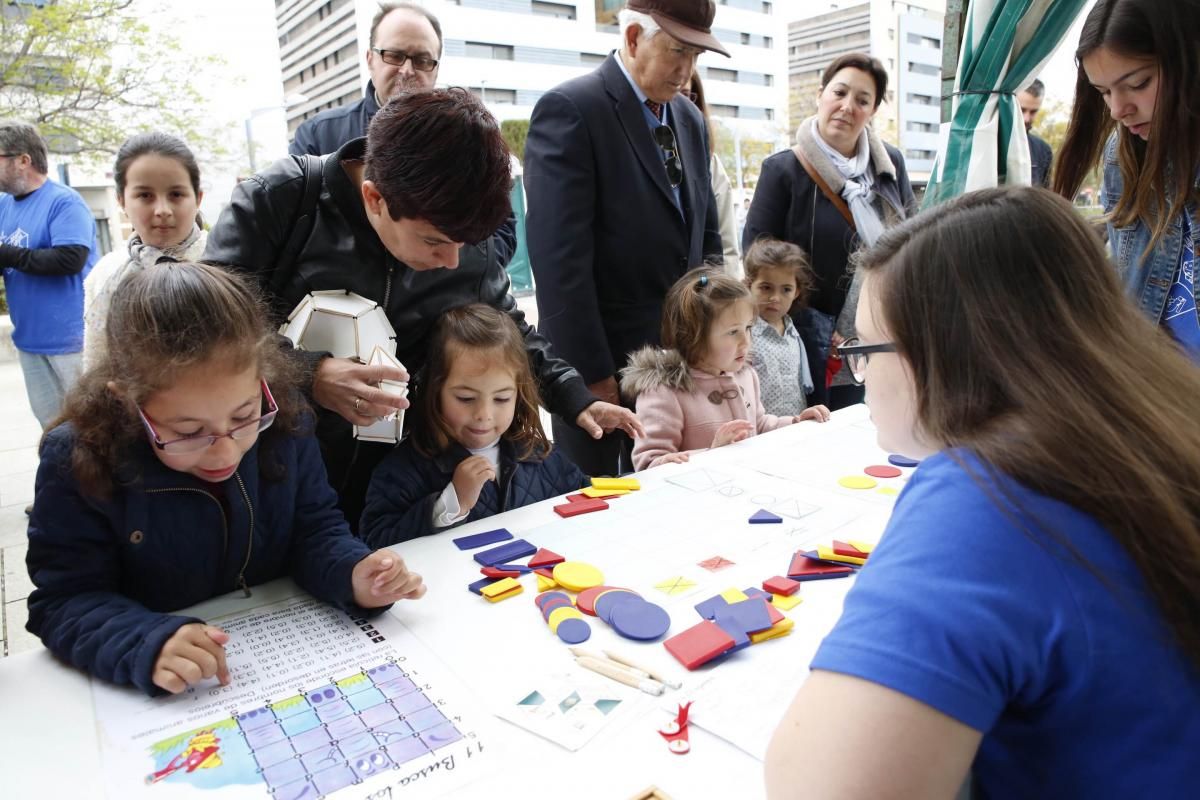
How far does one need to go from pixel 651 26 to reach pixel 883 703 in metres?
2.03

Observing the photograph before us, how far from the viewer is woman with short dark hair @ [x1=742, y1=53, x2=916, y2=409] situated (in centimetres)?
284

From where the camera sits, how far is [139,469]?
1.11 m

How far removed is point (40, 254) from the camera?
327 cm

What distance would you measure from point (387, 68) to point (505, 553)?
170 centimetres

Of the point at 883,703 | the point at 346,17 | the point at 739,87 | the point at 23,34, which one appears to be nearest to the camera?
the point at 883,703

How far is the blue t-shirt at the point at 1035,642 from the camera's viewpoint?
56 centimetres

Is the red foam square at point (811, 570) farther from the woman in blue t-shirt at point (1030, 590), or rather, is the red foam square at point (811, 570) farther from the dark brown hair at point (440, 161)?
the dark brown hair at point (440, 161)

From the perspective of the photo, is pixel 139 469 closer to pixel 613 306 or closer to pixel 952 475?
pixel 952 475

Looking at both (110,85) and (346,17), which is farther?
(346,17)

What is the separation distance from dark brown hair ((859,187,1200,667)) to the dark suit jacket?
1.52 meters

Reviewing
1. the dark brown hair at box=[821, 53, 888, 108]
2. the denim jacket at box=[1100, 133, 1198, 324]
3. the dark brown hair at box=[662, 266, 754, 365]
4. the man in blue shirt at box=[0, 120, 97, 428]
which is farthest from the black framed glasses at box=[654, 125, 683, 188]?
the man in blue shirt at box=[0, 120, 97, 428]

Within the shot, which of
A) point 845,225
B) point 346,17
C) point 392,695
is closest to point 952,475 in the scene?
point 392,695

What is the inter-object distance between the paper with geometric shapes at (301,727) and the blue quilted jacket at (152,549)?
0.08 m

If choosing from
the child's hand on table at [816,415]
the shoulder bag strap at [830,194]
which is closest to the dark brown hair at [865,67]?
the shoulder bag strap at [830,194]
